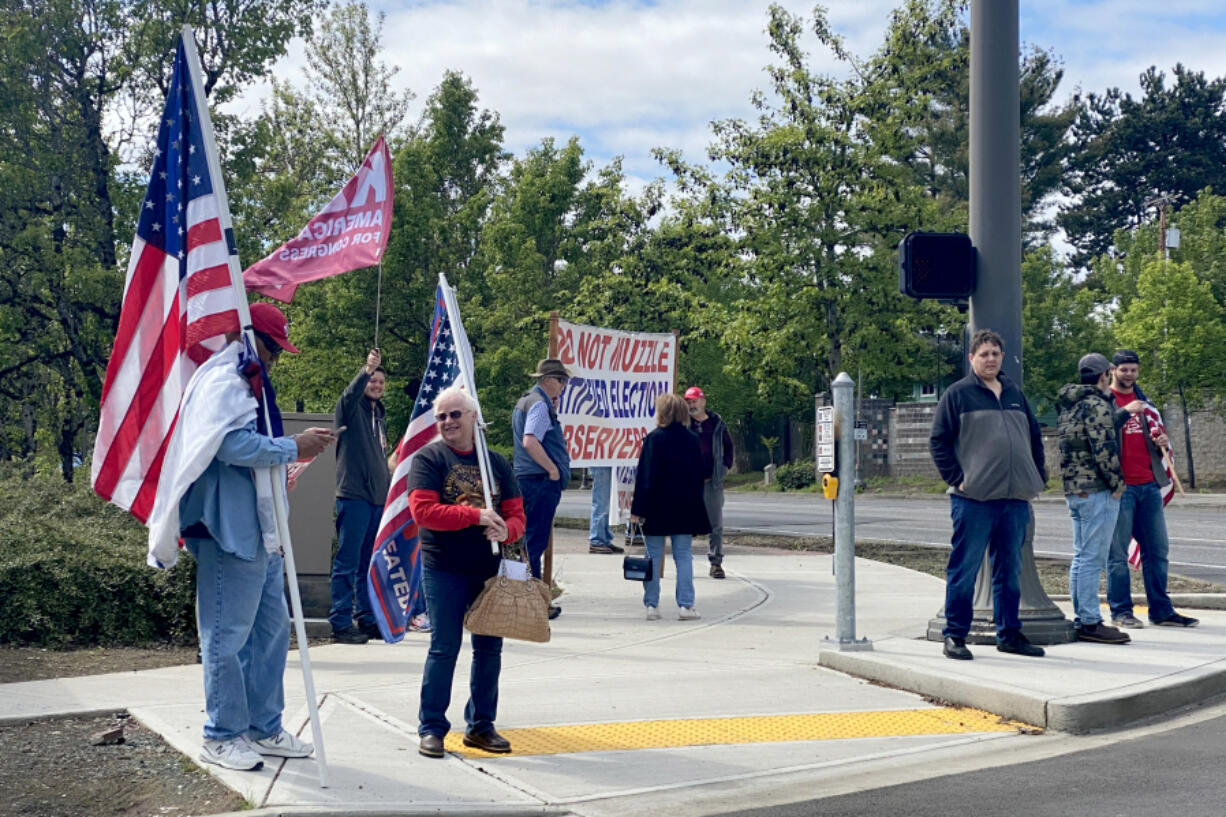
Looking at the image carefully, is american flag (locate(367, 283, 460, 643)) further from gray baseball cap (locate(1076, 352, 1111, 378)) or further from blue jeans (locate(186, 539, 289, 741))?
gray baseball cap (locate(1076, 352, 1111, 378))

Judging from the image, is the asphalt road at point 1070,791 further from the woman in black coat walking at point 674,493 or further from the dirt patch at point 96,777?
the woman in black coat walking at point 674,493

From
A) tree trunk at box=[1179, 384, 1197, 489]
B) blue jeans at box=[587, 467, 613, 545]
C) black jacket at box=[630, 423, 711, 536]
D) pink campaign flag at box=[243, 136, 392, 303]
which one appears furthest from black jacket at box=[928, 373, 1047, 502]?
tree trunk at box=[1179, 384, 1197, 489]

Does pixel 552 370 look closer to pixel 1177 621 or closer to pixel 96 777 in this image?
pixel 1177 621

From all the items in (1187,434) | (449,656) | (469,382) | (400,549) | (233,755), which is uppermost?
(1187,434)

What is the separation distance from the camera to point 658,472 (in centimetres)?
1041

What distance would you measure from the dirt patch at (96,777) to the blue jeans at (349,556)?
2921mm

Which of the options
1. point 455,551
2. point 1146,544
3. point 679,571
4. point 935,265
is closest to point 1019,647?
point 1146,544

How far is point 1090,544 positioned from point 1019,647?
1200 millimetres

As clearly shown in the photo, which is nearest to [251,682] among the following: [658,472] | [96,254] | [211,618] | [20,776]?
[211,618]

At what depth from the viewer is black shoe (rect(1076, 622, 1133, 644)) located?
866cm

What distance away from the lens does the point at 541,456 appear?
9672mm

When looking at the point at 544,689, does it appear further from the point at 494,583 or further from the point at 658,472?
the point at 658,472

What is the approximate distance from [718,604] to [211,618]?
21.3ft

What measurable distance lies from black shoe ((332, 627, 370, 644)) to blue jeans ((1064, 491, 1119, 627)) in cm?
493
